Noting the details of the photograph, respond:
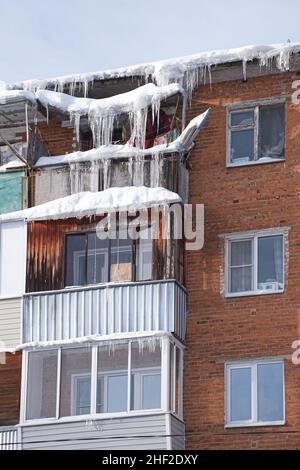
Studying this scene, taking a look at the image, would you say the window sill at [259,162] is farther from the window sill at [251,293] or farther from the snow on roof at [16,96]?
the snow on roof at [16,96]

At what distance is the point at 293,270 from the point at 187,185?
3.14 metres

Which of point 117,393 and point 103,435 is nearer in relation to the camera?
point 103,435

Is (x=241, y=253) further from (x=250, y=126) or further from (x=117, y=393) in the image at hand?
(x=117, y=393)

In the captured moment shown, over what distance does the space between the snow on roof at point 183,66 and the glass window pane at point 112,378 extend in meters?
6.06

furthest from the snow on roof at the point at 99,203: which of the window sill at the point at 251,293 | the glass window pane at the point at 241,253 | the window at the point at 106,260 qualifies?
the window sill at the point at 251,293

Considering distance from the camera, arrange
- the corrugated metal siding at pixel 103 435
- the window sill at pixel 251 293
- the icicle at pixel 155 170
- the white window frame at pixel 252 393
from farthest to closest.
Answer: the icicle at pixel 155 170 → the window sill at pixel 251 293 → the white window frame at pixel 252 393 → the corrugated metal siding at pixel 103 435

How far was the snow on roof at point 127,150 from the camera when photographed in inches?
1574

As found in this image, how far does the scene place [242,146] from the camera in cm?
4078

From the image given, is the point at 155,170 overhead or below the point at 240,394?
overhead

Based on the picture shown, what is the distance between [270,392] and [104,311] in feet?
12.4

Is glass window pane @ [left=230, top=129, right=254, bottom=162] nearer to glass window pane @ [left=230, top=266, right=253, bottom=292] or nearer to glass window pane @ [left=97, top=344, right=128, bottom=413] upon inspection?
glass window pane @ [left=230, top=266, right=253, bottom=292]

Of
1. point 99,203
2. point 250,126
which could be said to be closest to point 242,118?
point 250,126

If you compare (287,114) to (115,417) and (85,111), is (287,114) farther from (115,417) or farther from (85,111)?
(115,417)

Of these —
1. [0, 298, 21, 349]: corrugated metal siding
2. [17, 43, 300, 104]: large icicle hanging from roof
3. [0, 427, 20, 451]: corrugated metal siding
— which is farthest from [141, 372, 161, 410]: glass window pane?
[17, 43, 300, 104]: large icicle hanging from roof
